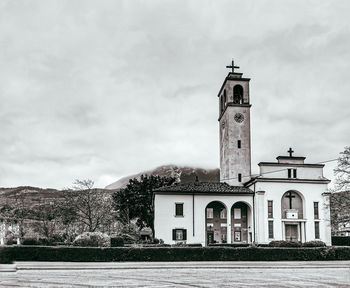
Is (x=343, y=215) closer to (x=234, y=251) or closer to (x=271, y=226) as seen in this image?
(x=271, y=226)

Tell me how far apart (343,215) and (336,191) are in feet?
8.01

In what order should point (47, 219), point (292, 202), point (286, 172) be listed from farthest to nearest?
1. point (47, 219)
2. point (292, 202)
3. point (286, 172)

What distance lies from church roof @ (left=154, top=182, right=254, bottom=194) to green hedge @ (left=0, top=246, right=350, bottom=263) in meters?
20.9

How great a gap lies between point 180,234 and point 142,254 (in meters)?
21.6

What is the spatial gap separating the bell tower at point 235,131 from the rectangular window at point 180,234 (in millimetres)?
11190

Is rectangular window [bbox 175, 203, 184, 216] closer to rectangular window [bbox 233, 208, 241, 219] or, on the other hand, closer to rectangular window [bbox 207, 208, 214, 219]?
rectangular window [bbox 207, 208, 214, 219]

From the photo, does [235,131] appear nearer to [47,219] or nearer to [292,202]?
[292,202]

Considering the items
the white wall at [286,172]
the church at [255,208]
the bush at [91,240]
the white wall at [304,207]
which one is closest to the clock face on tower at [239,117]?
the church at [255,208]

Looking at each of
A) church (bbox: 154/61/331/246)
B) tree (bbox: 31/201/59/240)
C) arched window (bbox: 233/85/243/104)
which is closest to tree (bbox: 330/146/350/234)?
church (bbox: 154/61/331/246)

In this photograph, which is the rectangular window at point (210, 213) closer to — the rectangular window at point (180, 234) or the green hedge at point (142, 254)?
the rectangular window at point (180, 234)

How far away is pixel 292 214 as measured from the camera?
54.3m

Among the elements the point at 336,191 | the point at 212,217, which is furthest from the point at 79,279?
the point at 212,217

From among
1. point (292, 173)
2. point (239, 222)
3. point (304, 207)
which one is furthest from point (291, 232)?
point (292, 173)

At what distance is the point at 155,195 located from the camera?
174 feet
